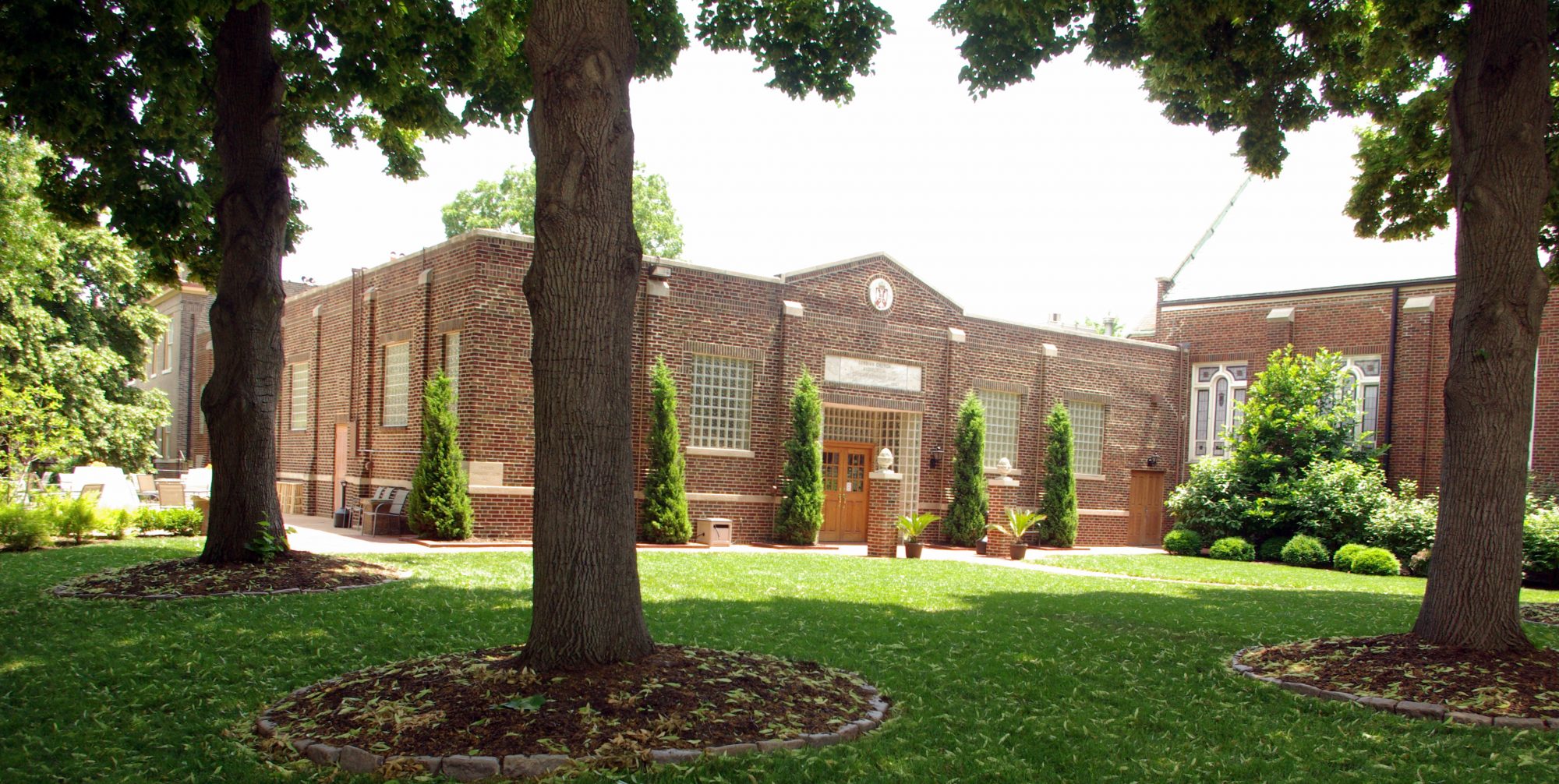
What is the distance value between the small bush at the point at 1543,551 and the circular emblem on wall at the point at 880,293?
12.3 m

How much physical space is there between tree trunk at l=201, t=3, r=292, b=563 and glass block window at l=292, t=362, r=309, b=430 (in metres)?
14.5

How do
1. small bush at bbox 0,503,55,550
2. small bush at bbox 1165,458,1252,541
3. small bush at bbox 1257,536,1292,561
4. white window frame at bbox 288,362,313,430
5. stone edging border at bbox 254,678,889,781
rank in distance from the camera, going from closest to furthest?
stone edging border at bbox 254,678,889,781
small bush at bbox 0,503,55,550
small bush at bbox 1257,536,1292,561
small bush at bbox 1165,458,1252,541
white window frame at bbox 288,362,313,430

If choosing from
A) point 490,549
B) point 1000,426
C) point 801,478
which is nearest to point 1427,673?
point 490,549

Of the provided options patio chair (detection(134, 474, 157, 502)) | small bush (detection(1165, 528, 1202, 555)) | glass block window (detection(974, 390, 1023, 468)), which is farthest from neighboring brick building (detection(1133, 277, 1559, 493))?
patio chair (detection(134, 474, 157, 502))

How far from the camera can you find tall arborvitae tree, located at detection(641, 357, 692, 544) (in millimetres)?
18297

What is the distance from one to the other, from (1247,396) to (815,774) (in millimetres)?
24027

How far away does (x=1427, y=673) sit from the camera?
683 cm

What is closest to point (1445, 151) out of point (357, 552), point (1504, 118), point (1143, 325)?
point (1504, 118)

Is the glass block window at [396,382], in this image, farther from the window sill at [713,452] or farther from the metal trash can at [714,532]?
the metal trash can at [714,532]

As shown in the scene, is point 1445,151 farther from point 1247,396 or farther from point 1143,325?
point 1143,325

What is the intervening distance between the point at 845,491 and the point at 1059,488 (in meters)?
5.48

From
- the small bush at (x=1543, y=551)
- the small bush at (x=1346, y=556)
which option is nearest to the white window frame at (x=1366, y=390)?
the small bush at (x=1346, y=556)

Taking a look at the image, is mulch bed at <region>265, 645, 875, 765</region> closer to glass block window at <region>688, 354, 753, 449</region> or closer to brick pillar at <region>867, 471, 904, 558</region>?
brick pillar at <region>867, 471, 904, 558</region>

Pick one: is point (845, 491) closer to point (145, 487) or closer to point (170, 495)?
point (170, 495)
